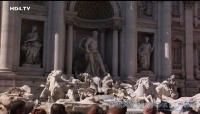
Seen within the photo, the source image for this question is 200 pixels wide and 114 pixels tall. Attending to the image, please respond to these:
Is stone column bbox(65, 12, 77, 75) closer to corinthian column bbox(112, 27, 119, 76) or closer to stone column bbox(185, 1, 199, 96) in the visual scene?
corinthian column bbox(112, 27, 119, 76)

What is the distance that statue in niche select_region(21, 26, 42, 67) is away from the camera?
70.6ft

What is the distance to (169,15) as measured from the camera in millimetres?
25547

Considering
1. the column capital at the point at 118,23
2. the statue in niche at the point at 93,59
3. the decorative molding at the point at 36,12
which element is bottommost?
the statue in niche at the point at 93,59

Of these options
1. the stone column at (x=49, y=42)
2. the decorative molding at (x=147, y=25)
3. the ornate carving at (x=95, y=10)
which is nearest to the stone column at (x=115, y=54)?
the ornate carving at (x=95, y=10)

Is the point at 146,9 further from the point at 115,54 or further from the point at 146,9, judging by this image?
the point at 115,54

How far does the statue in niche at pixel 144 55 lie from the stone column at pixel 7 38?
967 centimetres

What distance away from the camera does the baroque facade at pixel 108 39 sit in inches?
822

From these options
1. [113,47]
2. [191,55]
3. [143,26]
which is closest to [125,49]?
[113,47]

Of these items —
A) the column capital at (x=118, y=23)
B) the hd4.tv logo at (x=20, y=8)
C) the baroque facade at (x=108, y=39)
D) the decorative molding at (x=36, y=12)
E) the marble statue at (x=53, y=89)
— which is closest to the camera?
the marble statue at (x=53, y=89)

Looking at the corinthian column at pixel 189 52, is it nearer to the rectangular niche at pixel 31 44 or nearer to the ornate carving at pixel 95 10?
the ornate carving at pixel 95 10

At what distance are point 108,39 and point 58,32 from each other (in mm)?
4928

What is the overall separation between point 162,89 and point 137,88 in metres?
1.51

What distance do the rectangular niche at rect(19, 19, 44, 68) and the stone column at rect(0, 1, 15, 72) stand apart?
125cm

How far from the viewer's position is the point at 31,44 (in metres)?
21.7
